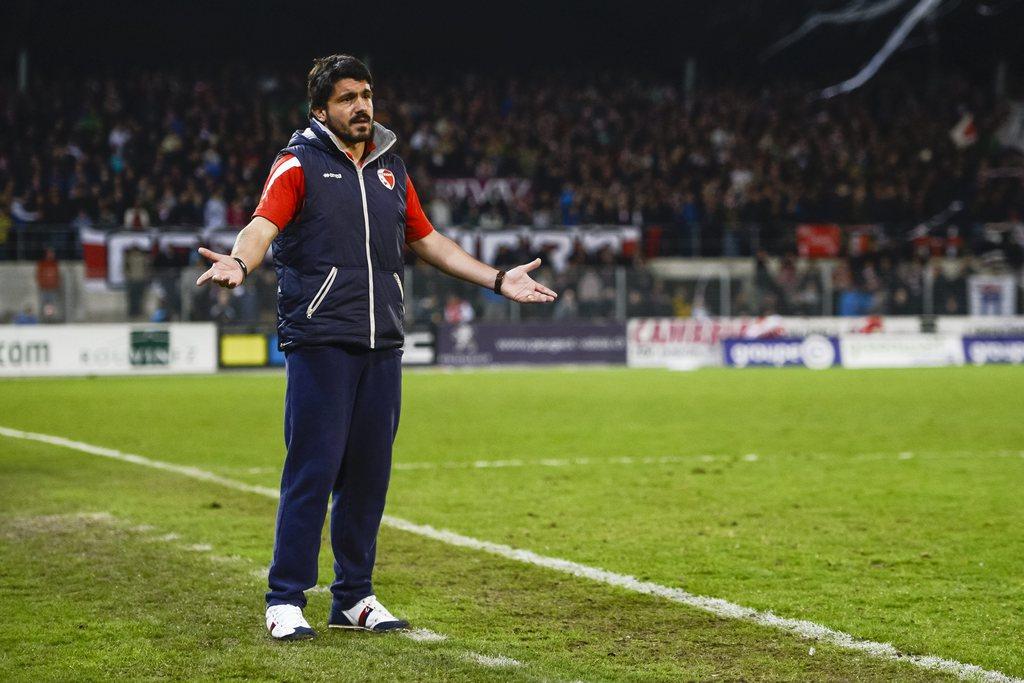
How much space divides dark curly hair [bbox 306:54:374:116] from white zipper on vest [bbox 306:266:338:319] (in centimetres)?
63

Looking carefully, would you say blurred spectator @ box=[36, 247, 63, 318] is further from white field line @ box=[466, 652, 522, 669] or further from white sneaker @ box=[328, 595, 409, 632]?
white field line @ box=[466, 652, 522, 669]

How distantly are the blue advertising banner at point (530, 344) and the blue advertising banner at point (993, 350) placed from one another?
Result: 7.97m

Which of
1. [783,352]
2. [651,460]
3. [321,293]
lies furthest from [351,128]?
[783,352]

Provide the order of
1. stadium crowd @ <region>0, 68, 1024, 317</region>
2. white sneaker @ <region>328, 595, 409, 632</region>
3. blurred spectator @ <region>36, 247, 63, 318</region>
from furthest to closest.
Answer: stadium crowd @ <region>0, 68, 1024, 317</region>
blurred spectator @ <region>36, 247, 63, 318</region>
white sneaker @ <region>328, 595, 409, 632</region>

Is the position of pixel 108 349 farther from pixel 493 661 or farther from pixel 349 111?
pixel 493 661

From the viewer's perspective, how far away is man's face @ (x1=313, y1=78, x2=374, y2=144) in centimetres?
499

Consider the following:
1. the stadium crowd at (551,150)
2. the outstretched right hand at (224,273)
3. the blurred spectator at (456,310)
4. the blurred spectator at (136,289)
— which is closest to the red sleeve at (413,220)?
the outstretched right hand at (224,273)

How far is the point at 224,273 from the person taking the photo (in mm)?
4570

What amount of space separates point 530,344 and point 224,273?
24.8 metres

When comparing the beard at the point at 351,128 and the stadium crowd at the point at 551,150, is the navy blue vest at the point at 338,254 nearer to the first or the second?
the beard at the point at 351,128

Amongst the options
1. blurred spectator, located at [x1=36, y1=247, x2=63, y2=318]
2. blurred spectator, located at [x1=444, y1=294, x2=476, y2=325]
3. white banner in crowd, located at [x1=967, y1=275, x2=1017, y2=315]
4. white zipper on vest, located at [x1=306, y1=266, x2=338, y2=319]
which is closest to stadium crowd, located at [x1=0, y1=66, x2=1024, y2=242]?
blurred spectator, located at [x1=36, y1=247, x2=63, y2=318]

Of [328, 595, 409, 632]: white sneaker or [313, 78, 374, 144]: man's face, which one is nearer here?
[313, 78, 374, 144]: man's face

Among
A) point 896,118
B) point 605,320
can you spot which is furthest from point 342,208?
point 896,118

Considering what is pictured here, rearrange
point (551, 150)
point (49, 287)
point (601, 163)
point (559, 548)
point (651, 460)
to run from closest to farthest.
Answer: point (559, 548)
point (651, 460)
point (49, 287)
point (601, 163)
point (551, 150)
